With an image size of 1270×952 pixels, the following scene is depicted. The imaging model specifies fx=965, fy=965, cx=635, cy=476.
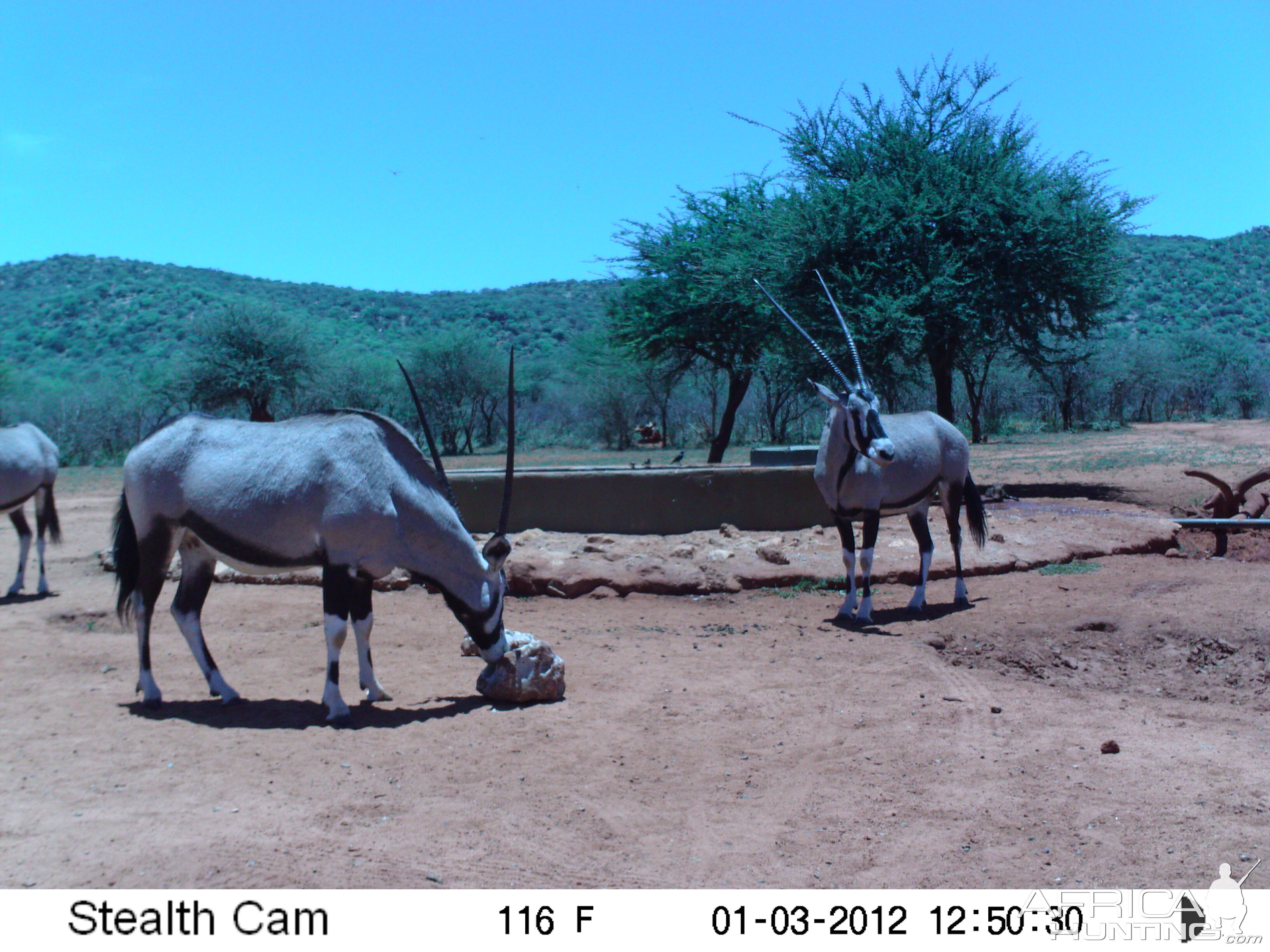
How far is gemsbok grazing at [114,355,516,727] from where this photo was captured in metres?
5.84

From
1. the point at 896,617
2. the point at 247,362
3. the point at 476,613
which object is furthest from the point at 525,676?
the point at 247,362

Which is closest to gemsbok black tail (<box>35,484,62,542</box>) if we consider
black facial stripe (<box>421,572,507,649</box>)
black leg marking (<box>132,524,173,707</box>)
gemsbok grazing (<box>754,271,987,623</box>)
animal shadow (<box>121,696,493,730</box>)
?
black leg marking (<box>132,524,173,707</box>)

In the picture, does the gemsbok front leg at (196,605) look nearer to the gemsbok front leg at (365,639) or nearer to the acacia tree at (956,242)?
the gemsbok front leg at (365,639)

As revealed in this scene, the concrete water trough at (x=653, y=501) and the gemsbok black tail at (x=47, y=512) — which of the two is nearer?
the gemsbok black tail at (x=47, y=512)

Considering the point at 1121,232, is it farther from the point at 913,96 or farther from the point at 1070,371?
the point at 1070,371

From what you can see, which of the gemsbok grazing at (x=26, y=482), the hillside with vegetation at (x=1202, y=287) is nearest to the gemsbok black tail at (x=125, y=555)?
the gemsbok grazing at (x=26, y=482)

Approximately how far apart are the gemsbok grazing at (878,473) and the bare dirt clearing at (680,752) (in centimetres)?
54

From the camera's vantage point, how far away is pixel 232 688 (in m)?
6.37

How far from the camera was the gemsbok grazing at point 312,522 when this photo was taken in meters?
5.84

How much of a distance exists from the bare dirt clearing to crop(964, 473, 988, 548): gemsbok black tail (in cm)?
79

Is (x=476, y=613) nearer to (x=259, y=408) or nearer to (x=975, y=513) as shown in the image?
(x=975, y=513)

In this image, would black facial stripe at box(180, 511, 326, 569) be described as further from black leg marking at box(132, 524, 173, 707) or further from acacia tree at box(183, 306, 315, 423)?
acacia tree at box(183, 306, 315, 423)

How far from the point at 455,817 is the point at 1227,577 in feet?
26.2

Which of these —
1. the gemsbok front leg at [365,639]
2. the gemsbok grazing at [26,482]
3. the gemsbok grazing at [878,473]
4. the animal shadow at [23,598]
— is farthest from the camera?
the gemsbok grazing at [26,482]
